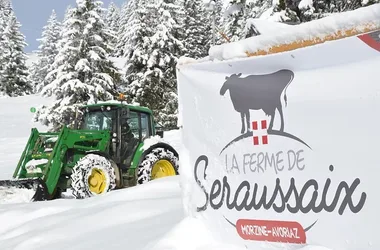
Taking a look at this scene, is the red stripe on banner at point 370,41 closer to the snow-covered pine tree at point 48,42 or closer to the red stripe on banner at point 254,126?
the red stripe on banner at point 254,126

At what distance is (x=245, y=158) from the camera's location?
362cm

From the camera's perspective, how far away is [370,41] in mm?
2777

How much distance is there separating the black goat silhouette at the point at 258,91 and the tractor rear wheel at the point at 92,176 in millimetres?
6247

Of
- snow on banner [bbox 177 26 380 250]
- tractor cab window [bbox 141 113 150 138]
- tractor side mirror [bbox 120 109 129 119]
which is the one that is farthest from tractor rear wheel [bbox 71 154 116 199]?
snow on banner [bbox 177 26 380 250]

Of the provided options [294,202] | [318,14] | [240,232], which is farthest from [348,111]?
[318,14]

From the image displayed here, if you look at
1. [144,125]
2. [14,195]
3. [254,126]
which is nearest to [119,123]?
[144,125]

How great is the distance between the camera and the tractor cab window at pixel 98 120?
1087 cm

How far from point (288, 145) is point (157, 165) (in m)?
7.96

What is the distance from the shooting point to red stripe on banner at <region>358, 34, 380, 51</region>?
2.74m

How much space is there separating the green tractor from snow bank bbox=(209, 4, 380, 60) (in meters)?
6.16

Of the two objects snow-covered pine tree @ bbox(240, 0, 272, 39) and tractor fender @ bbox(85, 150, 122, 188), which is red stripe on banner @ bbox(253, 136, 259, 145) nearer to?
tractor fender @ bbox(85, 150, 122, 188)

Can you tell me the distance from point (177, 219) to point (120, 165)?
6.21 m

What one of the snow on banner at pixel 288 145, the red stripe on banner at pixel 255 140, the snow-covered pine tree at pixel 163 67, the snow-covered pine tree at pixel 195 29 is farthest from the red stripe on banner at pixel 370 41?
the snow-covered pine tree at pixel 195 29

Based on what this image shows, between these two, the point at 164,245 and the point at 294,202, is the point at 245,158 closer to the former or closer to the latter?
the point at 294,202
